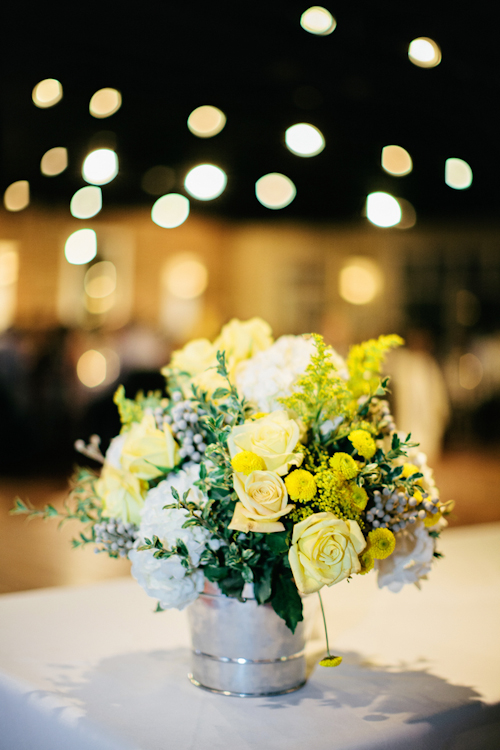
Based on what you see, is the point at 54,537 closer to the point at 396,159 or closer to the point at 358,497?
the point at 396,159

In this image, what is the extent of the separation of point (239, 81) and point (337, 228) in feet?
26.2

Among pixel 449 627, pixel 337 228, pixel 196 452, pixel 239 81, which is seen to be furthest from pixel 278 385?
pixel 337 228

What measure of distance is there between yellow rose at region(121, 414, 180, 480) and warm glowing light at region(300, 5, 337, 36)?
2.33m

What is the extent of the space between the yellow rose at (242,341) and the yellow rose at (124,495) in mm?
263

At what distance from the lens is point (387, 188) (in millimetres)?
9750

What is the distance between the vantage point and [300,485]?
907 millimetres

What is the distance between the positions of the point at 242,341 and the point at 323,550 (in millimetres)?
437

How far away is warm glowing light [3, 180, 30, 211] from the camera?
28.2 ft

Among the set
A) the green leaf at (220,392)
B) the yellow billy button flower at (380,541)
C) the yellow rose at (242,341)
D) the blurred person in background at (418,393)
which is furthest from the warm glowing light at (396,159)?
the blurred person in background at (418,393)

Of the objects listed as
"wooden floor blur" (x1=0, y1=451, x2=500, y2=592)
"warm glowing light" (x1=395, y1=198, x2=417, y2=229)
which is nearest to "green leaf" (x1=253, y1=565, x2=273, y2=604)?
"wooden floor blur" (x1=0, y1=451, x2=500, y2=592)

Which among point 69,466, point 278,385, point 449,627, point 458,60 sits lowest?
point 69,466

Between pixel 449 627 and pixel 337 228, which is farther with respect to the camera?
pixel 337 228

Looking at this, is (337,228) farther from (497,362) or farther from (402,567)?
(402,567)

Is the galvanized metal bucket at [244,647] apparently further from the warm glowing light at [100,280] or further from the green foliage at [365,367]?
the warm glowing light at [100,280]
